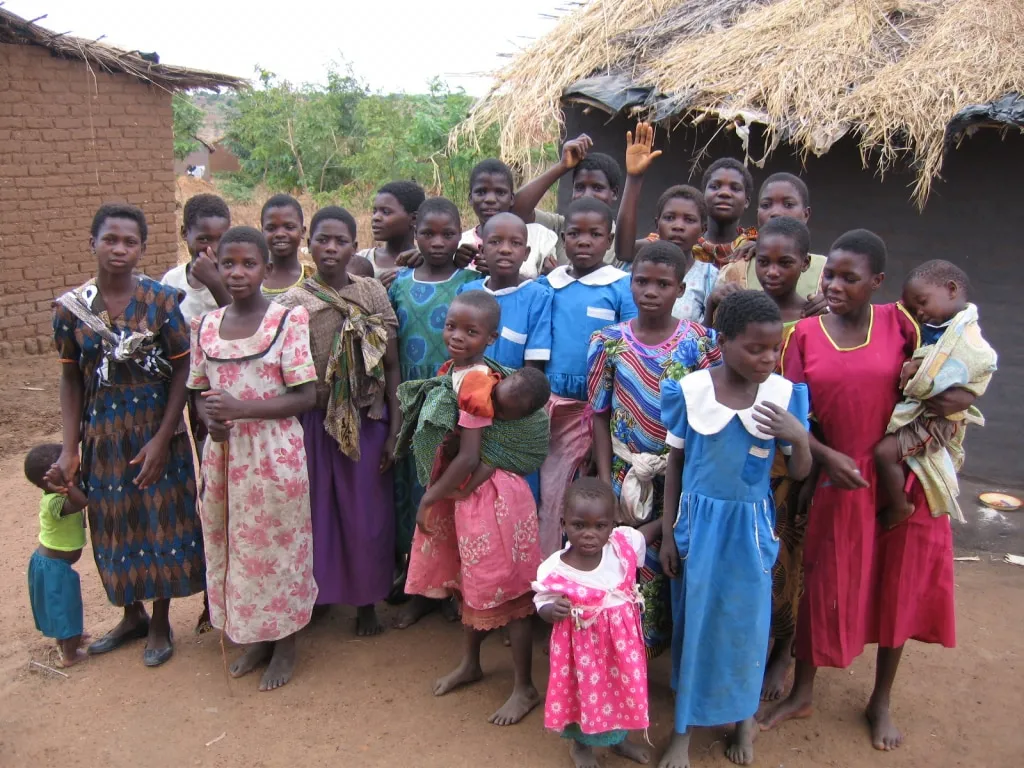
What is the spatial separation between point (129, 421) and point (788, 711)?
253 centimetres

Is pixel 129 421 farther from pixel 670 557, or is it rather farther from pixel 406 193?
pixel 670 557

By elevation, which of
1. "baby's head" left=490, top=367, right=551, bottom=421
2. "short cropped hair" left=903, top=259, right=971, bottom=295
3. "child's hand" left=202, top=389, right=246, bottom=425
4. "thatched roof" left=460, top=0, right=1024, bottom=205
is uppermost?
"thatched roof" left=460, top=0, right=1024, bottom=205

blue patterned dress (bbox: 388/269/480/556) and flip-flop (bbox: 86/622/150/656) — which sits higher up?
blue patterned dress (bbox: 388/269/480/556)

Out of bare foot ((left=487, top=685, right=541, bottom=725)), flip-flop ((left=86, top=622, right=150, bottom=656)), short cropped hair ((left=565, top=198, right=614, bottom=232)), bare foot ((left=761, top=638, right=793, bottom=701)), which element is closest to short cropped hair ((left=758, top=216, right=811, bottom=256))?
short cropped hair ((left=565, top=198, right=614, bottom=232))

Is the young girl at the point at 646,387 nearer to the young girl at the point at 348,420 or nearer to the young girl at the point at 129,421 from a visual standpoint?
the young girl at the point at 348,420

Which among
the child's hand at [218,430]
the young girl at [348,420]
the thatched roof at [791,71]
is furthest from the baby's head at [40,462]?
the thatched roof at [791,71]

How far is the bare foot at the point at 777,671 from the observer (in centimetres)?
302

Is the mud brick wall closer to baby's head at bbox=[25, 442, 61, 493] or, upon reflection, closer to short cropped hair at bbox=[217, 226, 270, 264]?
baby's head at bbox=[25, 442, 61, 493]

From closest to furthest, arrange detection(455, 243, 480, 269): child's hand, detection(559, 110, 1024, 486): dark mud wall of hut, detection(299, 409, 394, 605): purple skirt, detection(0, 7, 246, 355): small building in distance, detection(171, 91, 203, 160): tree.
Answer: detection(299, 409, 394, 605): purple skirt
detection(455, 243, 480, 269): child's hand
detection(559, 110, 1024, 486): dark mud wall of hut
detection(0, 7, 246, 355): small building in distance
detection(171, 91, 203, 160): tree

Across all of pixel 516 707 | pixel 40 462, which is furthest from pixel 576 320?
pixel 40 462

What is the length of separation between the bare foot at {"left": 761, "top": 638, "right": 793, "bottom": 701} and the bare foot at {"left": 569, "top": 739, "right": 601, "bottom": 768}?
73 cm

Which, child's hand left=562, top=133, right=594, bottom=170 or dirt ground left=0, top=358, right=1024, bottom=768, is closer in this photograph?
dirt ground left=0, top=358, right=1024, bottom=768

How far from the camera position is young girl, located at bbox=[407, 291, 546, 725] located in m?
2.78

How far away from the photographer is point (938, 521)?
272cm
